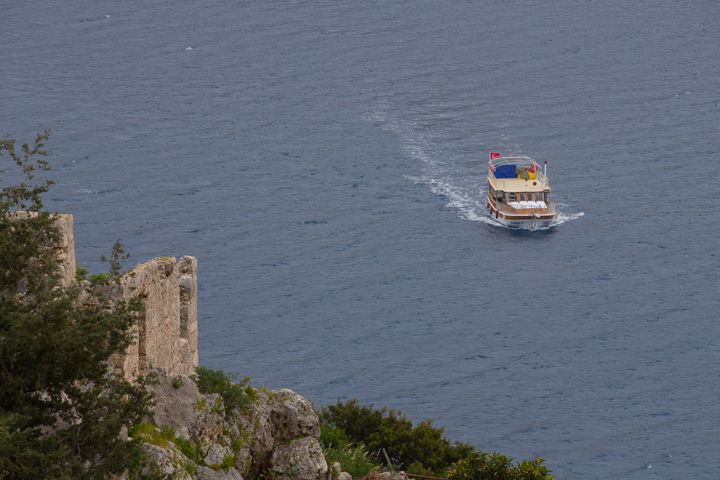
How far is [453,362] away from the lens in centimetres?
10250

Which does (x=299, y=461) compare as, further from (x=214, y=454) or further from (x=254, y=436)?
(x=214, y=454)

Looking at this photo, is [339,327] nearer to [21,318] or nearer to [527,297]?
[527,297]

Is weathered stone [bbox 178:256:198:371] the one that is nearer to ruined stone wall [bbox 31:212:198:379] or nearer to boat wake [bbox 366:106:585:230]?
ruined stone wall [bbox 31:212:198:379]

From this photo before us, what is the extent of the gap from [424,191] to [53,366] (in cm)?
11350

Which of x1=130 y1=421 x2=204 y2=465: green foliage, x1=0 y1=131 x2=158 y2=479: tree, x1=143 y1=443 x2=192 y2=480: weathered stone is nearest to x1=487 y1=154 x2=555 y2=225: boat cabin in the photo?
x1=130 y1=421 x2=204 y2=465: green foliage

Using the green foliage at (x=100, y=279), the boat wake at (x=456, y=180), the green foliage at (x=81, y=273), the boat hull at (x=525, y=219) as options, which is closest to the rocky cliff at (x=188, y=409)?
the green foliage at (x=100, y=279)

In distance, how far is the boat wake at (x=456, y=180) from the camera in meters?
134

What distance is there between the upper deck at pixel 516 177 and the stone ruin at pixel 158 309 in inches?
4139

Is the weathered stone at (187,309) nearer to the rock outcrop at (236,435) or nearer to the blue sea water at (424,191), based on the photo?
the rock outcrop at (236,435)

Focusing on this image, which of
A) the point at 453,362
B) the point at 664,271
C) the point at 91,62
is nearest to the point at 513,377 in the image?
the point at 453,362

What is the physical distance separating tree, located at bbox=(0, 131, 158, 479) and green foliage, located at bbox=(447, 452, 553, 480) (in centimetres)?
1889

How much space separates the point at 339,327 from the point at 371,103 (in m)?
54.9

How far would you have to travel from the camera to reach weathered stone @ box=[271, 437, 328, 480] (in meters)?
31.9

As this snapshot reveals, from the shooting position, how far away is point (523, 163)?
142 m
